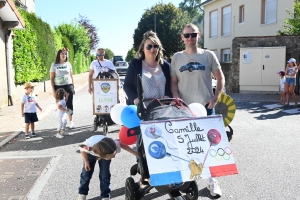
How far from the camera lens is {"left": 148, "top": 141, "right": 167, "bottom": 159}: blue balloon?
8.72 ft

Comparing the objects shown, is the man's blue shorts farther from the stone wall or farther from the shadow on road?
the stone wall

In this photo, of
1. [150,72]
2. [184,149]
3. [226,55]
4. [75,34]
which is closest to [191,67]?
[150,72]

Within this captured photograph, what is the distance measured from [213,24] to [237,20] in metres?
4.38

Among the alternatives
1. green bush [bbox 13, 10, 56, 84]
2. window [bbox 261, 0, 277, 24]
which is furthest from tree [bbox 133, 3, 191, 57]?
green bush [bbox 13, 10, 56, 84]

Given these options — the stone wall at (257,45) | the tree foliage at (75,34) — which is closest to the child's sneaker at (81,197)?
the stone wall at (257,45)

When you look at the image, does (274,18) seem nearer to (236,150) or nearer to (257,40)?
(257,40)

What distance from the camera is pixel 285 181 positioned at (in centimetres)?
440

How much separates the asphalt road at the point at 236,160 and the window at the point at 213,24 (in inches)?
784

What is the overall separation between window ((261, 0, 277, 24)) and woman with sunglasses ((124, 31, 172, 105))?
737 inches

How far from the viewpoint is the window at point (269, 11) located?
2043 cm

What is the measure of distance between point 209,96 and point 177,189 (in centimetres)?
148

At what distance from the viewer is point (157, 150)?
8.79ft

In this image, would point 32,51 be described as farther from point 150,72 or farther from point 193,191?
point 193,191

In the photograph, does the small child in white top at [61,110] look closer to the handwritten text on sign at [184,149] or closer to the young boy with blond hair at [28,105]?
the young boy with blond hair at [28,105]
